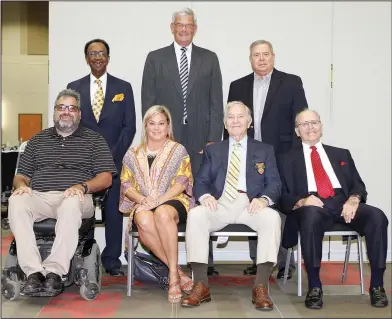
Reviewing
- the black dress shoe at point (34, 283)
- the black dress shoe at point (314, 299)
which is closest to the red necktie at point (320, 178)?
the black dress shoe at point (314, 299)

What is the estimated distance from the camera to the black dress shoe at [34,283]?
326 centimetres

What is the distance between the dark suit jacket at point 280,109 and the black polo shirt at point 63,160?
45.8 inches

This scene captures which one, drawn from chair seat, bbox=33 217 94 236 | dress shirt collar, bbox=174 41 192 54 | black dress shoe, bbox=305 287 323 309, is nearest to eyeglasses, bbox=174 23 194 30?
dress shirt collar, bbox=174 41 192 54

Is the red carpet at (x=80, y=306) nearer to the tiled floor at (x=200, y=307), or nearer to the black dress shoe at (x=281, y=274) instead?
the tiled floor at (x=200, y=307)

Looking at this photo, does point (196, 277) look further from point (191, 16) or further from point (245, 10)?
point (245, 10)

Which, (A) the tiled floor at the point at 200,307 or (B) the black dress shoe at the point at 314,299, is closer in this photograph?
(A) the tiled floor at the point at 200,307

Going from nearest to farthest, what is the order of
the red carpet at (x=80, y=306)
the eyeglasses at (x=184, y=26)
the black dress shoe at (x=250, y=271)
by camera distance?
the red carpet at (x=80, y=306) < the eyeglasses at (x=184, y=26) < the black dress shoe at (x=250, y=271)

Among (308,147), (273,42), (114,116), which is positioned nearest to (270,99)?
(308,147)

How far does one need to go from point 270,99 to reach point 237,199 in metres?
0.96

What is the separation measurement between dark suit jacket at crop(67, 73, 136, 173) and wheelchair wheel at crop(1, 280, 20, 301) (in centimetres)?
134

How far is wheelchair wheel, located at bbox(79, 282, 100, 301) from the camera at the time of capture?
345 cm

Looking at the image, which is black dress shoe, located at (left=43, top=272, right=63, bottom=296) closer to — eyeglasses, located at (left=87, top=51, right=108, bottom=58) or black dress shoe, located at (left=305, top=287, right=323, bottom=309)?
black dress shoe, located at (left=305, top=287, right=323, bottom=309)

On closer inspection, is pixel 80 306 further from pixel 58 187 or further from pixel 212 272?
pixel 212 272

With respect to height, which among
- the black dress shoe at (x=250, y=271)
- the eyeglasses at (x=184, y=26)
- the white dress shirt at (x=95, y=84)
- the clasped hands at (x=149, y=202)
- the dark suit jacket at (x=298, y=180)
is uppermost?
the eyeglasses at (x=184, y=26)
